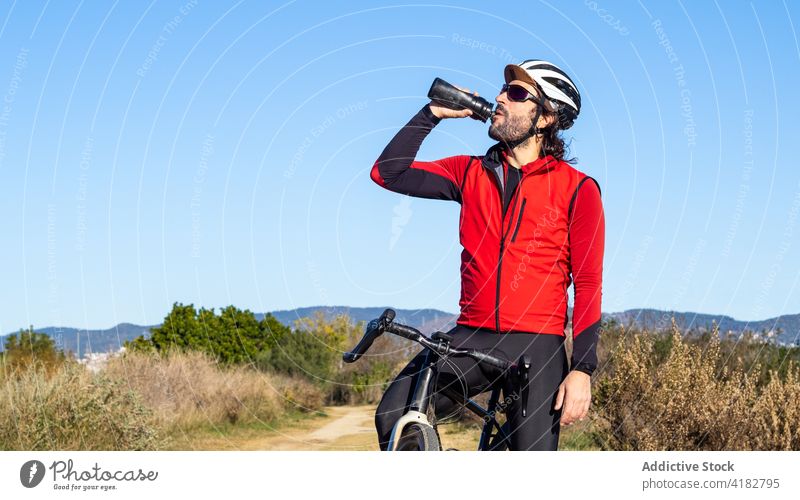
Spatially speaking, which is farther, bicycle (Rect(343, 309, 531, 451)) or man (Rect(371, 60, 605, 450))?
man (Rect(371, 60, 605, 450))

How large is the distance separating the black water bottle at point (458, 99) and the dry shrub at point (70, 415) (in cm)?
752

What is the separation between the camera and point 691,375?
10.7 m

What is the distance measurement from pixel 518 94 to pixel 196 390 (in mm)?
15536

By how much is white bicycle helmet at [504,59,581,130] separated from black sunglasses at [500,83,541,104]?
0.05 meters

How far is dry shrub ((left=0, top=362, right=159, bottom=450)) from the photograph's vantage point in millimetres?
11188

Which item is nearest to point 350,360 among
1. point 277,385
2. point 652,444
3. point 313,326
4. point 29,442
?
point 652,444

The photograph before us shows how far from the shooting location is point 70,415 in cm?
1159

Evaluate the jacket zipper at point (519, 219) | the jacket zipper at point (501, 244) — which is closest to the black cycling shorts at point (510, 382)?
the jacket zipper at point (501, 244)

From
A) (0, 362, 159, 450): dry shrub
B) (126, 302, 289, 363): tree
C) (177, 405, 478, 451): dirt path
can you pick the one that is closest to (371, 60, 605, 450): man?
(0, 362, 159, 450): dry shrub

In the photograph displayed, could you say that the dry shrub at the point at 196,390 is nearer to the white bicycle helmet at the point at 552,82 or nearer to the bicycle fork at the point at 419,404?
the white bicycle helmet at the point at 552,82

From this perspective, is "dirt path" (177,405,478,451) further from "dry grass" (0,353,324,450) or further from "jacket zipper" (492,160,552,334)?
"jacket zipper" (492,160,552,334)
